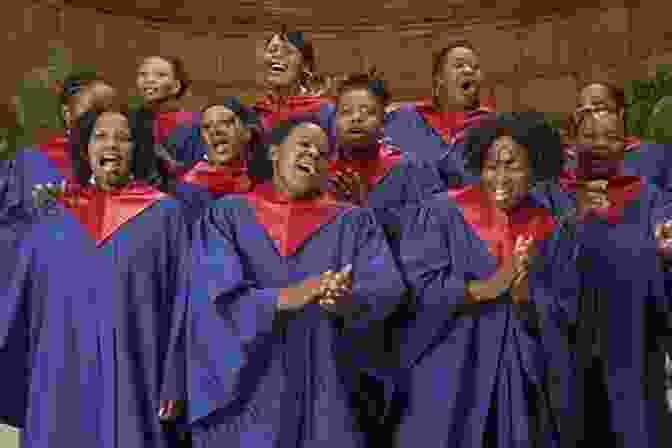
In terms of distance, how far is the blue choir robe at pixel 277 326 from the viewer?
7250 mm

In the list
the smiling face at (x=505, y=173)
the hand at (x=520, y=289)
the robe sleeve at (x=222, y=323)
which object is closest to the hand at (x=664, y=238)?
the smiling face at (x=505, y=173)

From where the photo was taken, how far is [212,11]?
46.7ft

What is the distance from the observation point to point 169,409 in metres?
7.38

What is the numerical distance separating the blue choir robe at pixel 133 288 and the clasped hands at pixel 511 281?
1.24 meters

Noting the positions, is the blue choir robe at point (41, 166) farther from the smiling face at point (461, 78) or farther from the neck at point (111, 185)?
the smiling face at point (461, 78)

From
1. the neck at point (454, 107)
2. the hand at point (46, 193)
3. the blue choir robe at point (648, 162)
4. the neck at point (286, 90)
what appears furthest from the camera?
the neck at point (286, 90)

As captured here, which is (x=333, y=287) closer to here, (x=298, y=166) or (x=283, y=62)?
(x=298, y=166)

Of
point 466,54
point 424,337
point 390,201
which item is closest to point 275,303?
point 424,337

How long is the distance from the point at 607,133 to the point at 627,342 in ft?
3.57

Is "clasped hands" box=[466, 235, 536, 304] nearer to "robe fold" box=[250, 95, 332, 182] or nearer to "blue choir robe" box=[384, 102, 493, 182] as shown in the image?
"blue choir robe" box=[384, 102, 493, 182]

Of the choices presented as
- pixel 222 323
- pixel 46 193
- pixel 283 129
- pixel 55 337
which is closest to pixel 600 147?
pixel 283 129

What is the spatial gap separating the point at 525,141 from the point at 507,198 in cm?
30

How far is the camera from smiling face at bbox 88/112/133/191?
785 cm

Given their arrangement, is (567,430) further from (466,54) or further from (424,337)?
(466,54)
